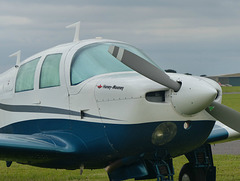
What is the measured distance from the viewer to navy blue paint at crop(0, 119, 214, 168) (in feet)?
24.2

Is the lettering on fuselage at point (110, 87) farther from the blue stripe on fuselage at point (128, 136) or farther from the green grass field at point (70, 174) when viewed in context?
the green grass field at point (70, 174)

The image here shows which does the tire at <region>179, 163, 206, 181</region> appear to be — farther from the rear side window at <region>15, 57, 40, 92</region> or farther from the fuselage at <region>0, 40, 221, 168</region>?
the rear side window at <region>15, 57, 40, 92</region>

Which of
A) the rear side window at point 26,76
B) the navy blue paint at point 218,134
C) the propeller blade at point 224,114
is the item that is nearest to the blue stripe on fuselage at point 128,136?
the propeller blade at point 224,114

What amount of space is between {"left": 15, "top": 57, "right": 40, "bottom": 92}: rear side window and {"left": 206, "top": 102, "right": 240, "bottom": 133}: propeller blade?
121 inches

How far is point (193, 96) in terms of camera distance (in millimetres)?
6891

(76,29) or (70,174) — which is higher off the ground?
(76,29)

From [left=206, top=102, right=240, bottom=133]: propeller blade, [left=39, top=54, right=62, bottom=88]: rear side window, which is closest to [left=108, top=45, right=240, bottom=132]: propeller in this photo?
[left=206, top=102, right=240, bottom=133]: propeller blade

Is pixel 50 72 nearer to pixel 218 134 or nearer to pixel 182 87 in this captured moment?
pixel 182 87

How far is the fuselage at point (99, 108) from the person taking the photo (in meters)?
7.17

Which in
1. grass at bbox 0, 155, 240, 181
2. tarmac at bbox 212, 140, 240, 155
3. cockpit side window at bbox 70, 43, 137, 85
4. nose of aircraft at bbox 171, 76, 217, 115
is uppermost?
cockpit side window at bbox 70, 43, 137, 85

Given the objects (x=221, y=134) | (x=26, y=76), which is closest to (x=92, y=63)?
(x=26, y=76)

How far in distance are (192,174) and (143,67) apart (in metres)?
2.99

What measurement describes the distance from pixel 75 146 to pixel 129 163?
0.86m

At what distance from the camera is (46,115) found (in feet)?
28.3
